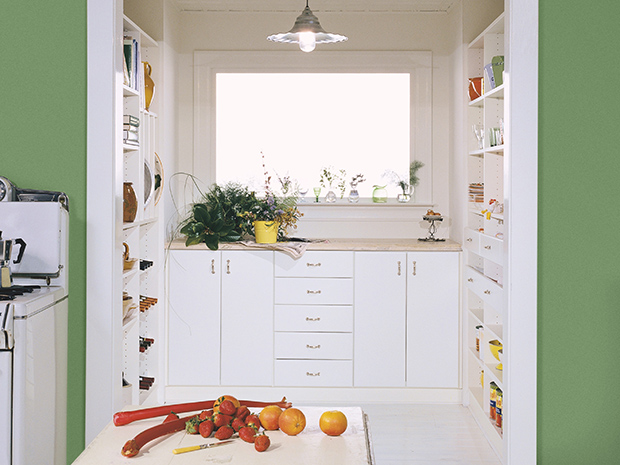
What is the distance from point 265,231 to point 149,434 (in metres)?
2.65

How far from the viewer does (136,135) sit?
140 inches

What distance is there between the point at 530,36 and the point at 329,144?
7.90 feet

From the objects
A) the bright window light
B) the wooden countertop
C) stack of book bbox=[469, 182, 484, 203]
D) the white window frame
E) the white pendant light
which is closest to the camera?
the white pendant light

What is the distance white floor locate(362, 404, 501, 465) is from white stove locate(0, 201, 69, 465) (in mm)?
1629

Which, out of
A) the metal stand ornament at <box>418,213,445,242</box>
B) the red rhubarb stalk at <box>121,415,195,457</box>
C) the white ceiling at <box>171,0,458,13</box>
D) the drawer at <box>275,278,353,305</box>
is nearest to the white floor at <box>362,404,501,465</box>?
the drawer at <box>275,278,353,305</box>

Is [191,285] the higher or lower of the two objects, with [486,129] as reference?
lower

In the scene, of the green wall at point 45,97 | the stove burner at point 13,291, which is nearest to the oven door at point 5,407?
the stove burner at point 13,291

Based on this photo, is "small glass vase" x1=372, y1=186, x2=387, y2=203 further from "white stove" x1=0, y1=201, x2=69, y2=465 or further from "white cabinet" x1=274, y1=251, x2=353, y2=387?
"white stove" x1=0, y1=201, x2=69, y2=465

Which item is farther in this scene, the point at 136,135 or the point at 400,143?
the point at 400,143

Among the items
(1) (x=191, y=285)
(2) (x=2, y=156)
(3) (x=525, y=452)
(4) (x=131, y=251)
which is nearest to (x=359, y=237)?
(1) (x=191, y=285)

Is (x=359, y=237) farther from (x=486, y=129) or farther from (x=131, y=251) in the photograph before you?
(x=131, y=251)

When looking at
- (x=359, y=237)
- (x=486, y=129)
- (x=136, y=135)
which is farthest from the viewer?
(x=359, y=237)

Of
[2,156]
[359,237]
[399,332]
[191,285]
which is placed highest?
[2,156]

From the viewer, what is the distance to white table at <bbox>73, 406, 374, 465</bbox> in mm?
1591
